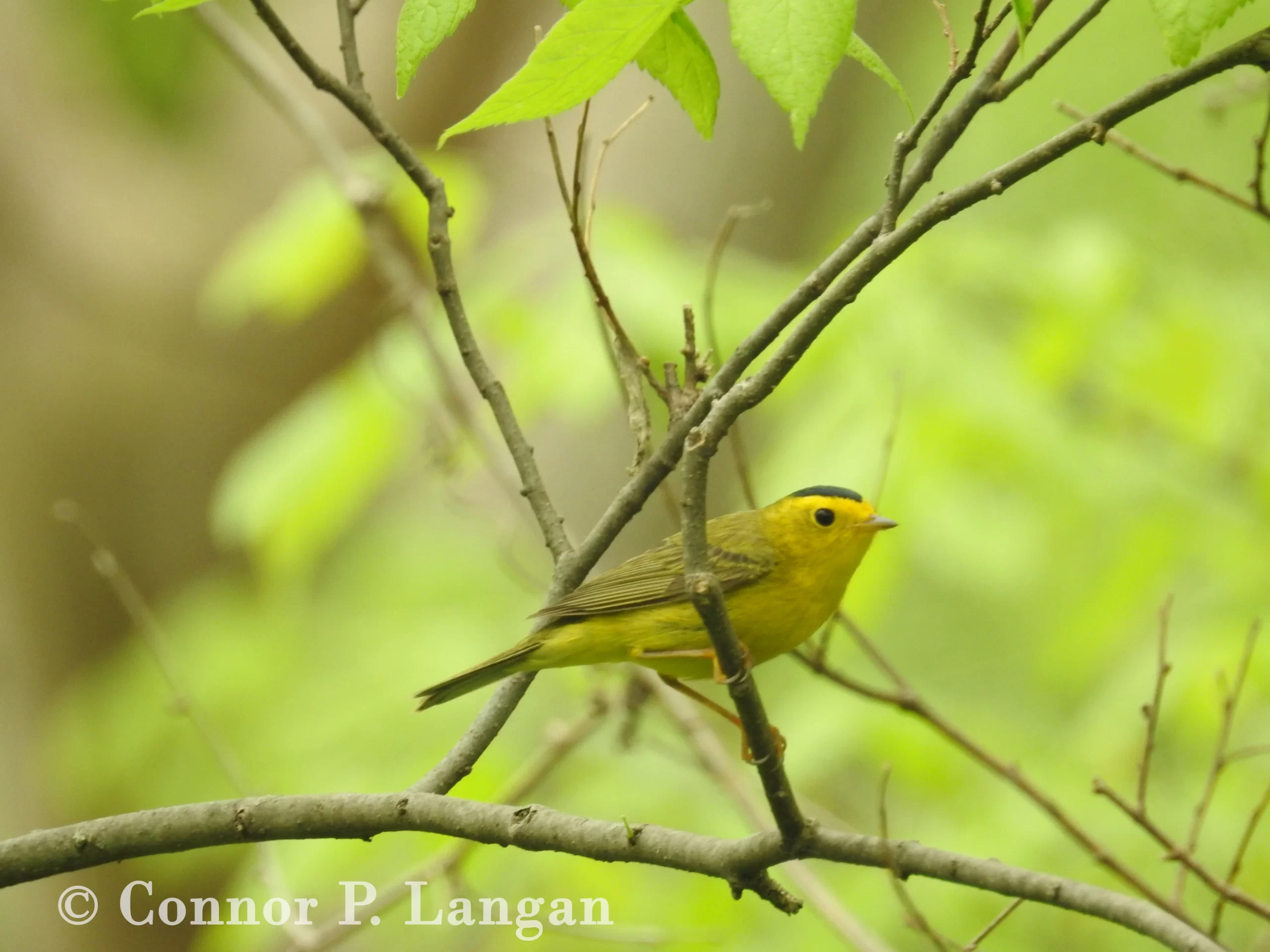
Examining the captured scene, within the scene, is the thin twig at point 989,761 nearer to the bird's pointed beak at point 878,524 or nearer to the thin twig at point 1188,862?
the thin twig at point 1188,862

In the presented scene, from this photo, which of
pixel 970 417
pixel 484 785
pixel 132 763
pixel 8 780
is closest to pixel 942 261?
pixel 970 417

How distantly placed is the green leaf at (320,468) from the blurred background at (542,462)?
0.02 metres

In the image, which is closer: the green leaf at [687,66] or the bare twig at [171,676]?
the green leaf at [687,66]

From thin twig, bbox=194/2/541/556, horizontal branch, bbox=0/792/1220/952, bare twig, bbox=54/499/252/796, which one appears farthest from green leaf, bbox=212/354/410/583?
horizontal branch, bbox=0/792/1220/952

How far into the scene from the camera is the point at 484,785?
4.44 metres

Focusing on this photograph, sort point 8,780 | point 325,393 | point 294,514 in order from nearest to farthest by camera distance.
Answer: point 294,514 → point 325,393 → point 8,780

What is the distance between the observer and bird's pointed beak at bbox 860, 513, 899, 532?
11.7ft

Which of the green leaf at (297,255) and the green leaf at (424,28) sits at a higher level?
the green leaf at (297,255)

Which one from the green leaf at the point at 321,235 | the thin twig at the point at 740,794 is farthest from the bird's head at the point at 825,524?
the green leaf at the point at 321,235

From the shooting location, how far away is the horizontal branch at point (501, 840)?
1.97 metres

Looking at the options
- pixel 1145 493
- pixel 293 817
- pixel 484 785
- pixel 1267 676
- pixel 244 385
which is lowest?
pixel 293 817

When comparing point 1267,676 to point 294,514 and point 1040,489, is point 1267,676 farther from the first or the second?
point 294,514

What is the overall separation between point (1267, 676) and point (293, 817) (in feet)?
10.0

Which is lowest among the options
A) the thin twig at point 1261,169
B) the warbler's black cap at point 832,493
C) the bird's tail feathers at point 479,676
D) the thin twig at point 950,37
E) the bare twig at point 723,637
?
the bare twig at point 723,637
